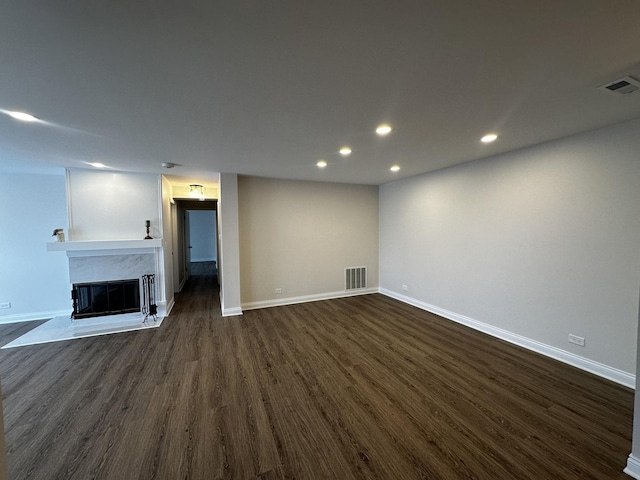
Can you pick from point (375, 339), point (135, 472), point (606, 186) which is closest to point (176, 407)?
point (135, 472)

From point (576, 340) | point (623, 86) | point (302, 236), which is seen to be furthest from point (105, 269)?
point (576, 340)

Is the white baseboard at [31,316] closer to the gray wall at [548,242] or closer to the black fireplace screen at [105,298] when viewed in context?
the black fireplace screen at [105,298]

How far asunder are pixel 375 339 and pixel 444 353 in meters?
0.85

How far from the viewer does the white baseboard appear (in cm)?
409

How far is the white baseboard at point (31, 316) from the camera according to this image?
13.4 ft

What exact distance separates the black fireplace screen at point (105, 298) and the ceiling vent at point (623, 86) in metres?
6.10

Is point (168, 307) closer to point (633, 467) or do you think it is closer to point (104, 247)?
point (104, 247)

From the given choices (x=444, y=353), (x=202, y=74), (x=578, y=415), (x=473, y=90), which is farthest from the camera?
(x=444, y=353)

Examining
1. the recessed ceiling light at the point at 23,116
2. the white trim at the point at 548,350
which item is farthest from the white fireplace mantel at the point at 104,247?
the white trim at the point at 548,350

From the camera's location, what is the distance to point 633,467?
1527 millimetres

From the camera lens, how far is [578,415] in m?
2.02

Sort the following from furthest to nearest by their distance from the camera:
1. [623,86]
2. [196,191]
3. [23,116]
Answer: [196,191]
[23,116]
[623,86]

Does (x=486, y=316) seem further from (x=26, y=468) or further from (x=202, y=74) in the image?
(x=26, y=468)

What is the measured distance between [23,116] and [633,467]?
511cm
